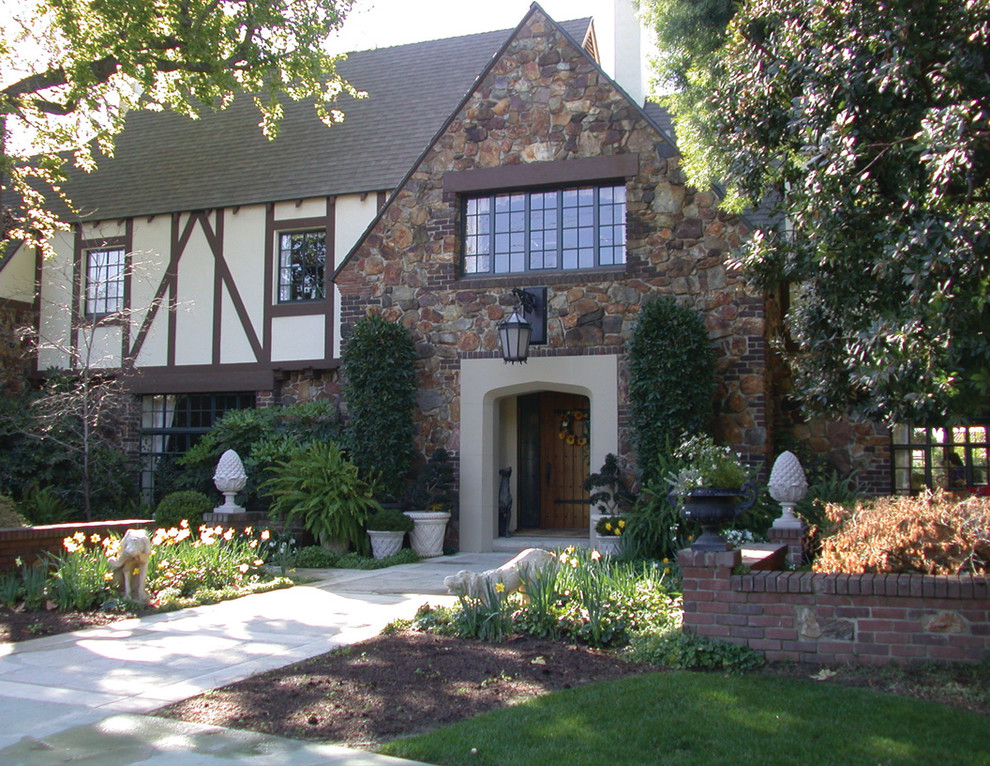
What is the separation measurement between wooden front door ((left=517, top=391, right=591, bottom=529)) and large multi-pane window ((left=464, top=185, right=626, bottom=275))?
2.45m

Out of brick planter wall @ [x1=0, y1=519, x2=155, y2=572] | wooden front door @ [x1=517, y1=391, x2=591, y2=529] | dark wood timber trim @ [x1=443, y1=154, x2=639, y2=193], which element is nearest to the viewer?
brick planter wall @ [x1=0, y1=519, x2=155, y2=572]

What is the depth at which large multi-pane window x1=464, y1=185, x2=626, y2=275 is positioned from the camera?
511 inches

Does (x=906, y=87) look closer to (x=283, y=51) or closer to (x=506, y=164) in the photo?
(x=506, y=164)

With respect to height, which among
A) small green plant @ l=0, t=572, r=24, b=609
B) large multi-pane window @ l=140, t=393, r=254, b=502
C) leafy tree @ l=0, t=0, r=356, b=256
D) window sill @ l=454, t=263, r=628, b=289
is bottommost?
small green plant @ l=0, t=572, r=24, b=609

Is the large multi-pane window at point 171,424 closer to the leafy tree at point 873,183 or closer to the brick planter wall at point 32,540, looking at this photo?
the brick planter wall at point 32,540

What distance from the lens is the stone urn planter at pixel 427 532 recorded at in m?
12.8

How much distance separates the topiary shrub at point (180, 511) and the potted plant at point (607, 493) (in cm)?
523

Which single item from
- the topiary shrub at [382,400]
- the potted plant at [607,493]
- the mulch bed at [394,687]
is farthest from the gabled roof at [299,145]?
the mulch bed at [394,687]

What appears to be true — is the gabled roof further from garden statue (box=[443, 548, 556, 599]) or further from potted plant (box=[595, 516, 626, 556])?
garden statue (box=[443, 548, 556, 599])

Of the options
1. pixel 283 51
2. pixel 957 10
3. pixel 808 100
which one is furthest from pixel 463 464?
pixel 957 10

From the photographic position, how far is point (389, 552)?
41.1ft

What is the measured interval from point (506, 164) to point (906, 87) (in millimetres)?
8140

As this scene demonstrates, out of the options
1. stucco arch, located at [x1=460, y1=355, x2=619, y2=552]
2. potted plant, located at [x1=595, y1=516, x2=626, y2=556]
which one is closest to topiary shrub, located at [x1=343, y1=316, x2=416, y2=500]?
stucco arch, located at [x1=460, y1=355, x2=619, y2=552]

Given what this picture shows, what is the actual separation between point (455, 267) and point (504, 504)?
368 cm
